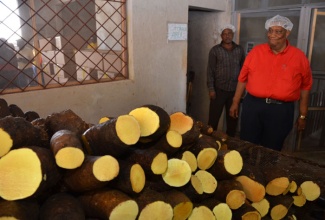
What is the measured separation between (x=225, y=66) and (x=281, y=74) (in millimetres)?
1077

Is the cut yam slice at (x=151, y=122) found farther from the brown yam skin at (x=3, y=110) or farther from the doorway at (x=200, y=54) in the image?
the doorway at (x=200, y=54)

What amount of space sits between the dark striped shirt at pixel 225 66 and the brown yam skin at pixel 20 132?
246cm

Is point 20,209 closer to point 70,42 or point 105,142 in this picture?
point 105,142

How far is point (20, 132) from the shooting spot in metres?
0.82

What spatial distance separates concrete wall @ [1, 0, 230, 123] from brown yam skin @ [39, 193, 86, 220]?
156cm

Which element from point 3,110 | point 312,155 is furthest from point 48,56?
point 312,155

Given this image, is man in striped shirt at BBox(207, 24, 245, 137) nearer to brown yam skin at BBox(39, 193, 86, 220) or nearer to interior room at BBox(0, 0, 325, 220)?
interior room at BBox(0, 0, 325, 220)

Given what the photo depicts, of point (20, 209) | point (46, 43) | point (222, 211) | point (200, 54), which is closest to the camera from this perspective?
point (20, 209)

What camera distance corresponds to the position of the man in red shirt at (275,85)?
197 centimetres

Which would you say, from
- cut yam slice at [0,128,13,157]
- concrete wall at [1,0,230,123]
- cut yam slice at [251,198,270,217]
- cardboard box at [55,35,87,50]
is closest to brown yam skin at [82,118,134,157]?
cut yam slice at [0,128,13,157]

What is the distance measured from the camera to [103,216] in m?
0.79

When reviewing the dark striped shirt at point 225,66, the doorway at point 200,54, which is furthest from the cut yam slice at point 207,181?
the doorway at point 200,54

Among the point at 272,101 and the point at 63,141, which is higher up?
the point at 63,141

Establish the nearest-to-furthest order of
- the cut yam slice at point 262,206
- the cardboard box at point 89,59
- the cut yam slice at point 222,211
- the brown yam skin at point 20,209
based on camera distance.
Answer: the brown yam skin at point 20,209
the cut yam slice at point 222,211
the cut yam slice at point 262,206
the cardboard box at point 89,59
